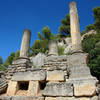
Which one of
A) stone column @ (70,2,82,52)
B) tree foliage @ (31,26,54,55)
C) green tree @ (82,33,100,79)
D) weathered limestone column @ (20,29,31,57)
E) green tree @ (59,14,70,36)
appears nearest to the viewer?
stone column @ (70,2,82,52)

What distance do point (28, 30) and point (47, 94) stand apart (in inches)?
226

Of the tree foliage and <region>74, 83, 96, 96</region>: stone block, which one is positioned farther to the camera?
the tree foliage

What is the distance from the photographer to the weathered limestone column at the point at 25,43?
660cm

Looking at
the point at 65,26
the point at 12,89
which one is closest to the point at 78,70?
the point at 12,89

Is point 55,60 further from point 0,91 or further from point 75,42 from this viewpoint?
point 0,91

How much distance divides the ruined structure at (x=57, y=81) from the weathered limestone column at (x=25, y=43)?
3.22 feet

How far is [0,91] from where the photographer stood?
12.3ft

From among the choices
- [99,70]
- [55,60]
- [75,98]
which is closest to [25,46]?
[55,60]

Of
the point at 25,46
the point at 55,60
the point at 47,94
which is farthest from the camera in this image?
the point at 25,46

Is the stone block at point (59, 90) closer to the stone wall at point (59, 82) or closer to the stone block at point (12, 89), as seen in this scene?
the stone wall at point (59, 82)

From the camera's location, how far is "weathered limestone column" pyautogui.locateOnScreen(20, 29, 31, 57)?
6.60 metres

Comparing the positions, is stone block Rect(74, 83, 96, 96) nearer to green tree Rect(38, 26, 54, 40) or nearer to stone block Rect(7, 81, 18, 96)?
stone block Rect(7, 81, 18, 96)

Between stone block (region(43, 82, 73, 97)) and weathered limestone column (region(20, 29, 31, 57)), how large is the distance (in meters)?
3.92

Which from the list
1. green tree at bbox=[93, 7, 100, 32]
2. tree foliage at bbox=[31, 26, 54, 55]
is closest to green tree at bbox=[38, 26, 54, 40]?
tree foliage at bbox=[31, 26, 54, 55]
